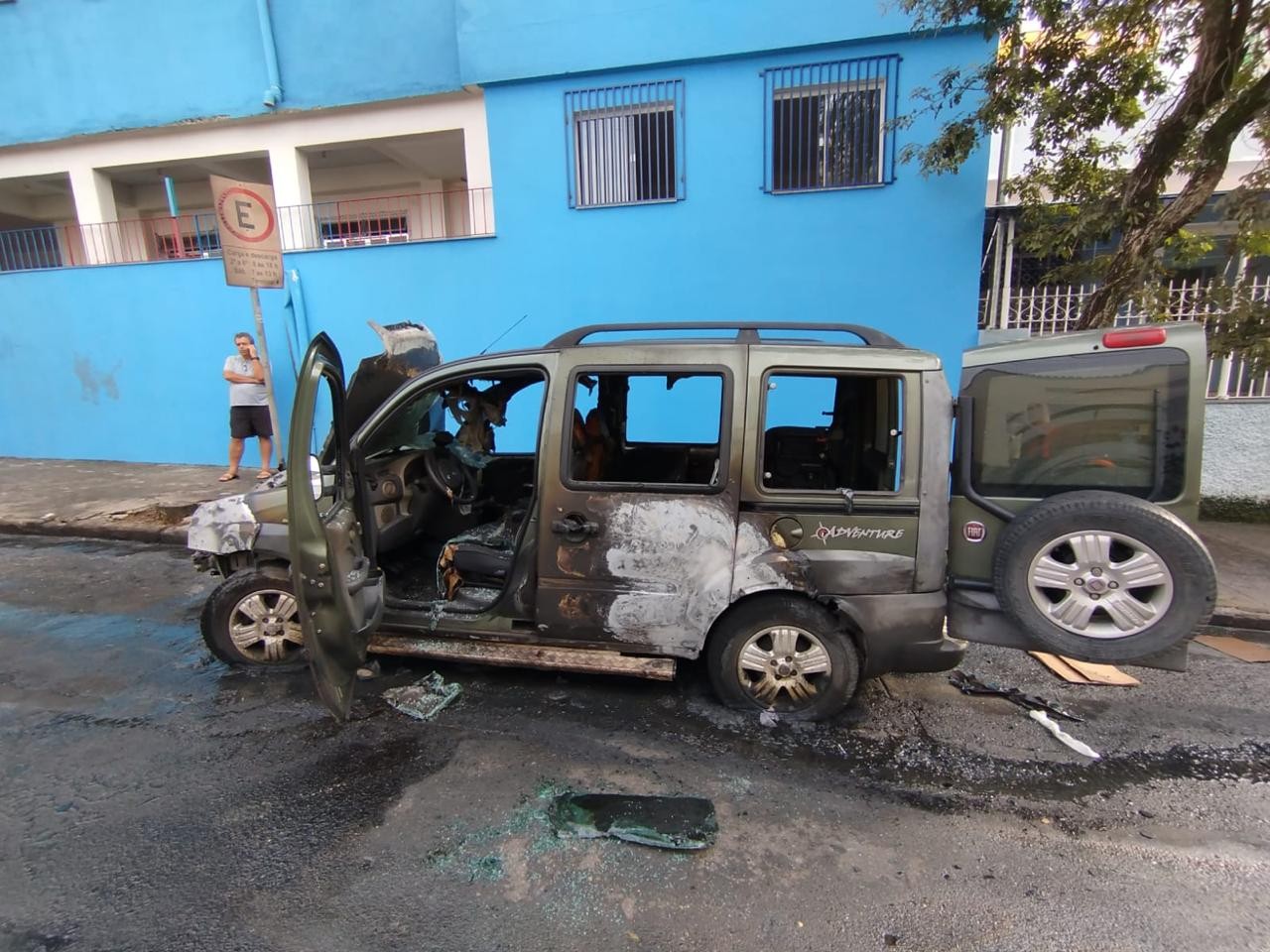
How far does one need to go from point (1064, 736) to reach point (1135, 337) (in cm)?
180

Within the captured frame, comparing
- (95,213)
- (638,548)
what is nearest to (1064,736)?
(638,548)

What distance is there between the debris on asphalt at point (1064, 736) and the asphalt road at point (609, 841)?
9cm

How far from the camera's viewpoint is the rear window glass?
267 cm

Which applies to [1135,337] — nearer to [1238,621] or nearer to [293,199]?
[1238,621]

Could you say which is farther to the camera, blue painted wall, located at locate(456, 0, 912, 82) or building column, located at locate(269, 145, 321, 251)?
building column, located at locate(269, 145, 321, 251)

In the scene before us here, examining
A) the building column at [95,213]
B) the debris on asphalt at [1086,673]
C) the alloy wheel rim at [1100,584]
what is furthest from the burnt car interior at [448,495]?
the building column at [95,213]

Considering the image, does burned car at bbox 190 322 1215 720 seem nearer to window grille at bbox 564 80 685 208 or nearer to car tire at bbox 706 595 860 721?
car tire at bbox 706 595 860 721

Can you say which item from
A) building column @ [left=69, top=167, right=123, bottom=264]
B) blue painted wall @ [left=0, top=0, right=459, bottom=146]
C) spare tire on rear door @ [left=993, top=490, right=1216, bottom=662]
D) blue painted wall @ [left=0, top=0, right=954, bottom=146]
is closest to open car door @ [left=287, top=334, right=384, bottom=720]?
spare tire on rear door @ [left=993, top=490, right=1216, bottom=662]

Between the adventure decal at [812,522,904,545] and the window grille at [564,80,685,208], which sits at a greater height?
the window grille at [564,80,685,208]

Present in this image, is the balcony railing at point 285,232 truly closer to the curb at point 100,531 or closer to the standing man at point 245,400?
the standing man at point 245,400

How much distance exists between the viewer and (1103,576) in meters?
2.70

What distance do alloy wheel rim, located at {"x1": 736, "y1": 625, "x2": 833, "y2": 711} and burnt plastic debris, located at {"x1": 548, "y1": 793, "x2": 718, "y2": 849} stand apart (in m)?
0.69

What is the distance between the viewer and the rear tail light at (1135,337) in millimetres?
2643

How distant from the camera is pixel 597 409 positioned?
4066 millimetres
